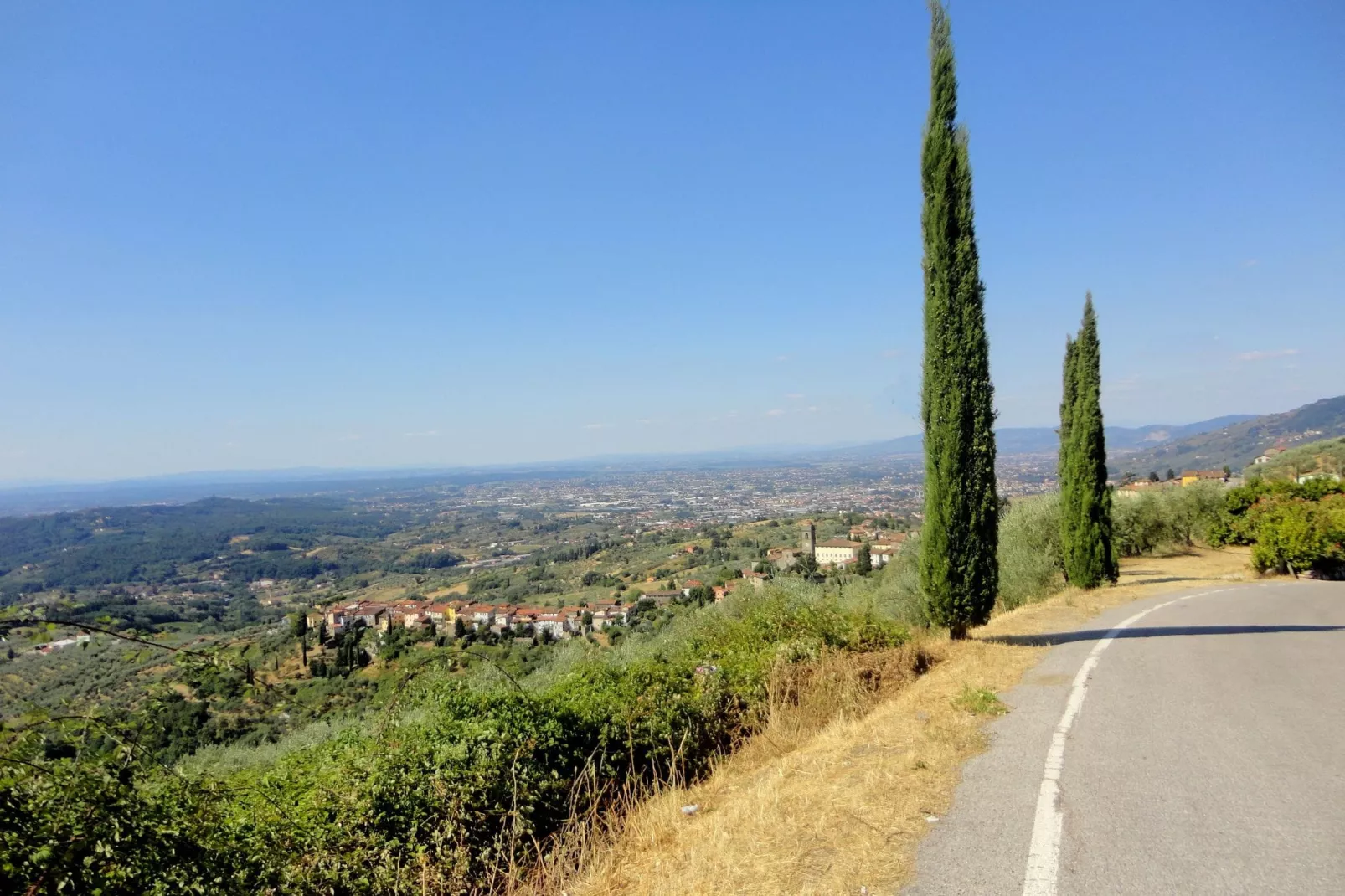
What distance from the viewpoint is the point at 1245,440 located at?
83312 mm

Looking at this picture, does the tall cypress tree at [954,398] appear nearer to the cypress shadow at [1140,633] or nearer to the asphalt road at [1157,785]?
the cypress shadow at [1140,633]

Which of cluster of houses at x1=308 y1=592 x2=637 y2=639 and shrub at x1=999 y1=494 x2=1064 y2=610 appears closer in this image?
shrub at x1=999 y1=494 x2=1064 y2=610

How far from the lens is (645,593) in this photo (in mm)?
32500

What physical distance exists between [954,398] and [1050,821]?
7181 mm

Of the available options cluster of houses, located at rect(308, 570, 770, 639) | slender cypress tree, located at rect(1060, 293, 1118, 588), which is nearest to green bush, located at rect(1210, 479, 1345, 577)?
slender cypress tree, located at rect(1060, 293, 1118, 588)

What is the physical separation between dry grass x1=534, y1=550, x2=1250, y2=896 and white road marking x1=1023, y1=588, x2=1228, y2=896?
Answer: 1.90 feet

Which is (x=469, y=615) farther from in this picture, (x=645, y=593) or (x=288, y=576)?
(x=288, y=576)

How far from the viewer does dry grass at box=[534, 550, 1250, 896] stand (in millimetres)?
3832

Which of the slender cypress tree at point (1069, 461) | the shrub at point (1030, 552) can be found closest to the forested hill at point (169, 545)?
the shrub at point (1030, 552)

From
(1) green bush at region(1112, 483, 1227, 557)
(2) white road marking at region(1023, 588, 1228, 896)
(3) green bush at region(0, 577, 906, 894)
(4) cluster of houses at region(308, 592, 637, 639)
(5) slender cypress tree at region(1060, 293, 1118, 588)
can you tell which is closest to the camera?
(3) green bush at region(0, 577, 906, 894)

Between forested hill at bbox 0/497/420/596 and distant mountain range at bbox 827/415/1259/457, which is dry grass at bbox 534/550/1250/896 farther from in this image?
distant mountain range at bbox 827/415/1259/457

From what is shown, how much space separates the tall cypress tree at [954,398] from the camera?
33.6ft

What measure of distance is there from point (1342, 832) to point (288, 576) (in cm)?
6162

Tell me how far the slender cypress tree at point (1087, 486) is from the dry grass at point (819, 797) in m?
10.8
